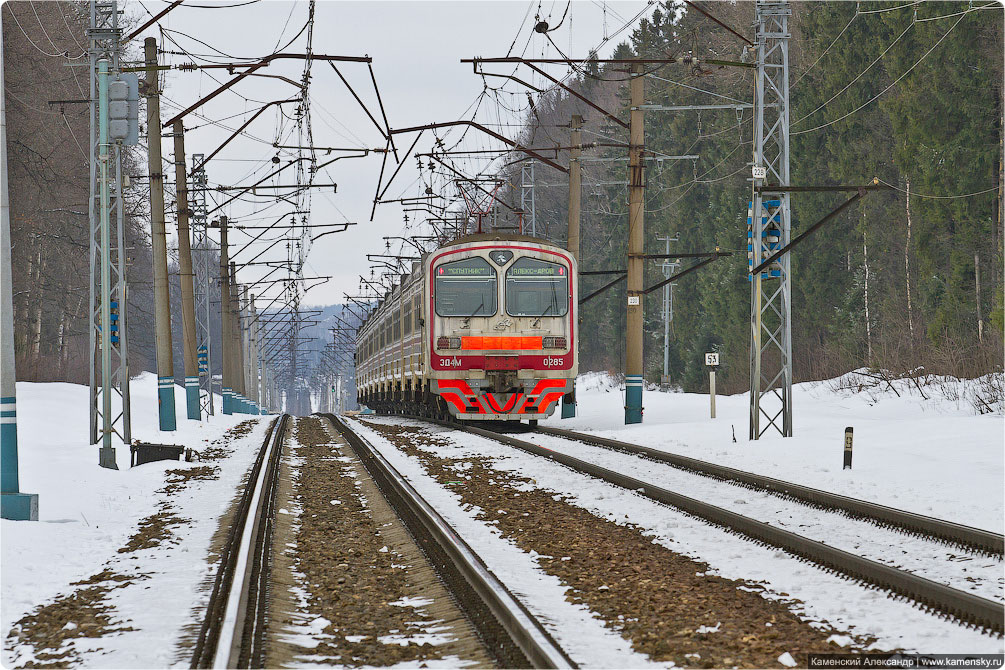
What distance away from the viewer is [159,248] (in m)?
24.1

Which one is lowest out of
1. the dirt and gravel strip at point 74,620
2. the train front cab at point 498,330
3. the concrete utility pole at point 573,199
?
the dirt and gravel strip at point 74,620

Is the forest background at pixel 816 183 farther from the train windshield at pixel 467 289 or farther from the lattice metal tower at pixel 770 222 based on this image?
the train windshield at pixel 467 289

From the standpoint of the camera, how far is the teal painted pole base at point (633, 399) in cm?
2380

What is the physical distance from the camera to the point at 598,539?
9273 millimetres

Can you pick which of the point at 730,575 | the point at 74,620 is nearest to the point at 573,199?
the point at 730,575

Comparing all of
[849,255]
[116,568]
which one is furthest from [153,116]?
[849,255]

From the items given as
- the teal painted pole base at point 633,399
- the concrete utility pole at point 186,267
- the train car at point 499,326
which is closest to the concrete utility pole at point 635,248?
the teal painted pole base at point 633,399

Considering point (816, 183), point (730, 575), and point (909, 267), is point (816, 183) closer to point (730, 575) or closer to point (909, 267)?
point (909, 267)

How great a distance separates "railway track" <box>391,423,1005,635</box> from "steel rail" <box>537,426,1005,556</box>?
1.16 m

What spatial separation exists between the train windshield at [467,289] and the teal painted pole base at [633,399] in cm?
415

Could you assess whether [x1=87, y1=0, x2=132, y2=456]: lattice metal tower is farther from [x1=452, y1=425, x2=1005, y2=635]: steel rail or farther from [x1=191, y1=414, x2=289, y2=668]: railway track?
[x1=452, y1=425, x2=1005, y2=635]: steel rail

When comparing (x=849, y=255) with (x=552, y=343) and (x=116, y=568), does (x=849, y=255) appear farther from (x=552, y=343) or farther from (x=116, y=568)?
(x=116, y=568)

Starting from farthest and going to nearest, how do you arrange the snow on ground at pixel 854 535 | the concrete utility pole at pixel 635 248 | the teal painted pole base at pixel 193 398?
the teal painted pole base at pixel 193 398 → the concrete utility pole at pixel 635 248 → the snow on ground at pixel 854 535

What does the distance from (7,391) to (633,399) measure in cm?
1549
